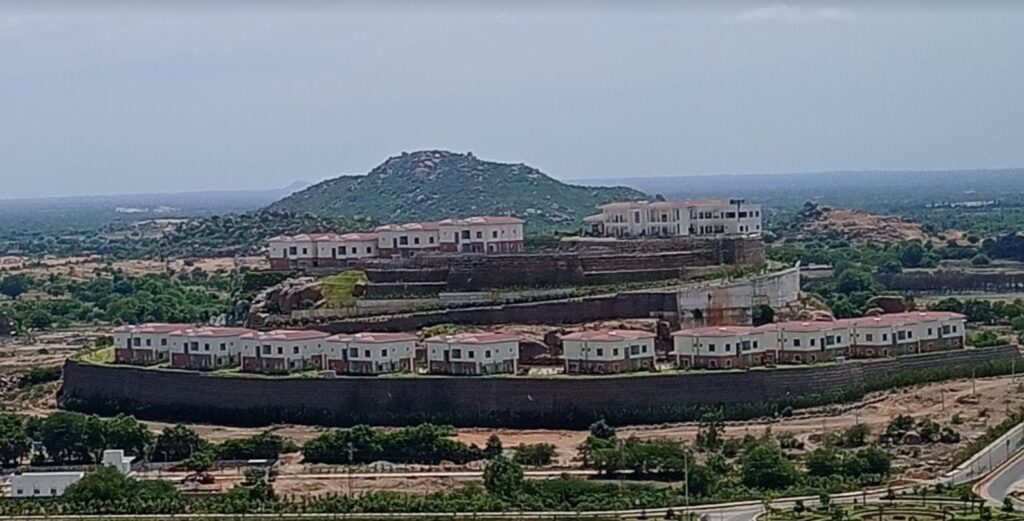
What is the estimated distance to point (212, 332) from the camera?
1458 inches

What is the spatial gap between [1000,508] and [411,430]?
10961 millimetres

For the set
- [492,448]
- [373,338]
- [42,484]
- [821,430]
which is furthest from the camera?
[373,338]

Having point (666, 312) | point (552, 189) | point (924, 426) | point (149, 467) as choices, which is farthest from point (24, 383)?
point (552, 189)

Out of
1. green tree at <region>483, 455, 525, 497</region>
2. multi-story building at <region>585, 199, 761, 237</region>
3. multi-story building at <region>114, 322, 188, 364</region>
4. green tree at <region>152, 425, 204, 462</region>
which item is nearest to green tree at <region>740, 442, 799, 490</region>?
green tree at <region>483, 455, 525, 497</region>

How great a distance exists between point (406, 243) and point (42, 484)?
16.7m

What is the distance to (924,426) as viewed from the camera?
1216 inches

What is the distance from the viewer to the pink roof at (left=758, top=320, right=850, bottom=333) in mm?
35000

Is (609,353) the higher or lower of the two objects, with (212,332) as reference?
lower

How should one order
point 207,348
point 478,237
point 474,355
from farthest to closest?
point 478,237 → point 207,348 → point 474,355

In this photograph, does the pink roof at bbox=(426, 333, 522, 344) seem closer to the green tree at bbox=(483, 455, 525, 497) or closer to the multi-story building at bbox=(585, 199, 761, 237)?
the green tree at bbox=(483, 455, 525, 497)

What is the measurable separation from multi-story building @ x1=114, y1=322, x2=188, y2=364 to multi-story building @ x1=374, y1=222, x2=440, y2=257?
6309 millimetres

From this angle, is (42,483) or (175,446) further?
(175,446)

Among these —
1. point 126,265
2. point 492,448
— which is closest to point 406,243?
point 492,448

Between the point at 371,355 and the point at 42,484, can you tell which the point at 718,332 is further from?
the point at 42,484
